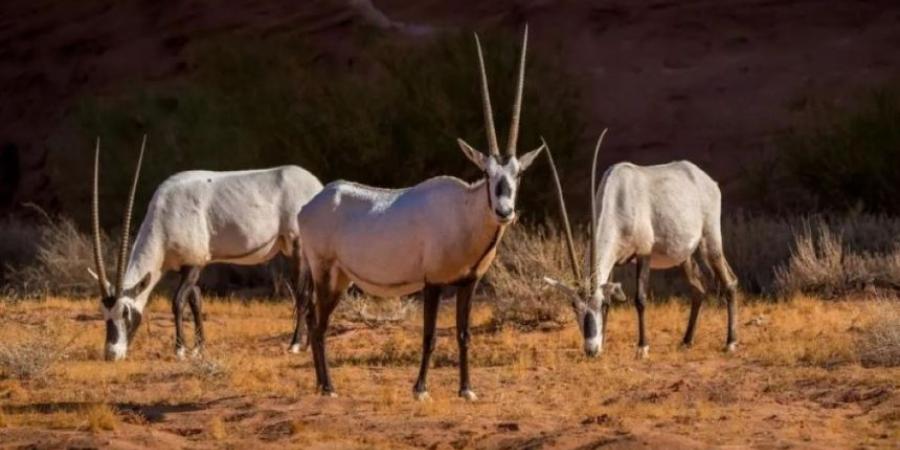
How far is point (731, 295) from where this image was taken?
14.1m

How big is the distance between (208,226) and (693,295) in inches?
160

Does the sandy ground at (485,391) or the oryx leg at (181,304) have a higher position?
the oryx leg at (181,304)

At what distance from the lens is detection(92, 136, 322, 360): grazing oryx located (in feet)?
45.3

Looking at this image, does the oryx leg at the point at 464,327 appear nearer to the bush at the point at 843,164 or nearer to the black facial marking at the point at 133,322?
the black facial marking at the point at 133,322

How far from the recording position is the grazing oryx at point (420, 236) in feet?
34.0

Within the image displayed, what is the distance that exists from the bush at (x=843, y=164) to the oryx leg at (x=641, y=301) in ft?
27.5

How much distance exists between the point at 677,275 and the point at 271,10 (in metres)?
11.7

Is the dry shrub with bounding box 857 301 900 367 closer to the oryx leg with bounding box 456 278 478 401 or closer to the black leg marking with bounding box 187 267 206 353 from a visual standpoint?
the oryx leg with bounding box 456 278 478 401

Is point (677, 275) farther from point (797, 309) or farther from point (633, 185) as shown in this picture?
point (633, 185)

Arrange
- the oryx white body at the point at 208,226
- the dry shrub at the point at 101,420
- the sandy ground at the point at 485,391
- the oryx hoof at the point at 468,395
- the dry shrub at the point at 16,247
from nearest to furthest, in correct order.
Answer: the sandy ground at the point at 485,391 < the dry shrub at the point at 101,420 < the oryx hoof at the point at 468,395 < the oryx white body at the point at 208,226 < the dry shrub at the point at 16,247

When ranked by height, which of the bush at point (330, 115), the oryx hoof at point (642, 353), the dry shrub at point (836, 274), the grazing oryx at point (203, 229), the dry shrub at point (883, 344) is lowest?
the oryx hoof at point (642, 353)

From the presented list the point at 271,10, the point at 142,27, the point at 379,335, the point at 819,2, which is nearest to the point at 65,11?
the point at 142,27

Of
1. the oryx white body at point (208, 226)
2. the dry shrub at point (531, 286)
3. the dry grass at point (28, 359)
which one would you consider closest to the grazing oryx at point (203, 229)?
the oryx white body at point (208, 226)

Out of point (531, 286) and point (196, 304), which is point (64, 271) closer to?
point (196, 304)
